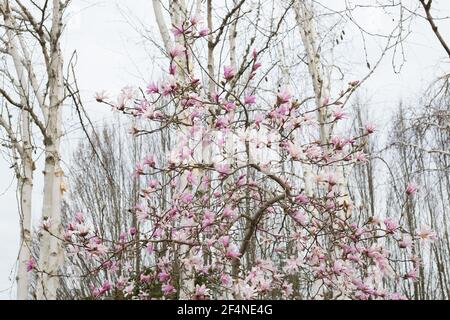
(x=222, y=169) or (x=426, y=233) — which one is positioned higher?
(x=222, y=169)

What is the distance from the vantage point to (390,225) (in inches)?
100.0

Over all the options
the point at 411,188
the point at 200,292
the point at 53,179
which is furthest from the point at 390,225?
the point at 53,179

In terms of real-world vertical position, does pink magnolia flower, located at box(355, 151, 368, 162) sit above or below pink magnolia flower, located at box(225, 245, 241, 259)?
above

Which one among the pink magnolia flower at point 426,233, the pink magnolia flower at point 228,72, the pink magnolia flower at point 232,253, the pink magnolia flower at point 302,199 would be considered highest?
the pink magnolia flower at point 228,72

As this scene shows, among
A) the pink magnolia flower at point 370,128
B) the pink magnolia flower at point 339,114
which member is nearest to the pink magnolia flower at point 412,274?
the pink magnolia flower at point 370,128

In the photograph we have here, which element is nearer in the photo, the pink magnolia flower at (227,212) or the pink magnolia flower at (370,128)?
the pink magnolia flower at (370,128)

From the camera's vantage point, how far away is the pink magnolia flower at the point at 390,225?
2529 mm

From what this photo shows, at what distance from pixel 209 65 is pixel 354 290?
192 cm

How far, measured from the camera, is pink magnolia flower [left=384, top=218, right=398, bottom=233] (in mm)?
2529

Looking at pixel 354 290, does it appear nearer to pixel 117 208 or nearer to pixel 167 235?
pixel 167 235

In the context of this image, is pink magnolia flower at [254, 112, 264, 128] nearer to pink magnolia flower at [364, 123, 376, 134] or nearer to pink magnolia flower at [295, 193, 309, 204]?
pink magnolia flower at [295, 193, 309, 204]

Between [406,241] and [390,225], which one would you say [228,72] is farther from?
[406,241]

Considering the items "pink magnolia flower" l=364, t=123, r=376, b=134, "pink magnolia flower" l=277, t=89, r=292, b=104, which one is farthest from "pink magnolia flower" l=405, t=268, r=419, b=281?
"pink magnolia flower" l=277, t=89, r=292, b=104

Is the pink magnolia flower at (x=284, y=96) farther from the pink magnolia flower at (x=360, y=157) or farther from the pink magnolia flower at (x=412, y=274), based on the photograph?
the pink magnolia flower at (x=412, y=274)
